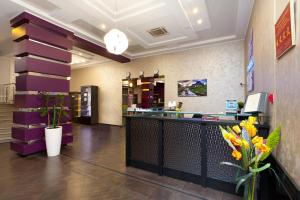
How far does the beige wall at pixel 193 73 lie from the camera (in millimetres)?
5714

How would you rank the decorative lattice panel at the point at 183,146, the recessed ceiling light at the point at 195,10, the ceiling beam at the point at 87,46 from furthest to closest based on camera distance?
the ceiling beam at the point at 87,46
the recessed ceiling light at the point at 195,10
the decorative lattice panel at the point at 183,146

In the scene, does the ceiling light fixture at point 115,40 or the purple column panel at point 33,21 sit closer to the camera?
the ceiling light fixture at point 115,40

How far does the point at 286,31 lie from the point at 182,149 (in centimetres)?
201

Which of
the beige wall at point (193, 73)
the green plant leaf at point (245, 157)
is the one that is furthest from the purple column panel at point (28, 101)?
the beige wall at point (193, 73)

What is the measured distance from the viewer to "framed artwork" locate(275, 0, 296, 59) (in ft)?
4.17

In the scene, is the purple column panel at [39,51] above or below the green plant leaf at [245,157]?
above

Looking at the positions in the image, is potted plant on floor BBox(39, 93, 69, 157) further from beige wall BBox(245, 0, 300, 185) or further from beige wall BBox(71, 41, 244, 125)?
beige wall BBox(245, 0, 300, 185)

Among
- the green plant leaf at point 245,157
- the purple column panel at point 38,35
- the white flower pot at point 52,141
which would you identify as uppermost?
the purple column panel at point 38,35

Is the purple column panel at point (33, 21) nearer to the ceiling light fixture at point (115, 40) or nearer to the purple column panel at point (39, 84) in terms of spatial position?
the purple column panel at point (39, 84)

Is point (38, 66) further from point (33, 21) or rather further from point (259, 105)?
point (259, 105)

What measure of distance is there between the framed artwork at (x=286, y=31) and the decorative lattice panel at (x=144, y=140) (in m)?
2.00

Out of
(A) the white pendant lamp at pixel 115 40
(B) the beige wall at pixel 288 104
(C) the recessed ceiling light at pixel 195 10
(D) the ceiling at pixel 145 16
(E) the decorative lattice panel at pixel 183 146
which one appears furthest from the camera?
(C) the recessed ceiling light at pixel 195 10

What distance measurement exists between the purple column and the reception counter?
8.07 feet

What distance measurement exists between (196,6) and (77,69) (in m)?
8.68
